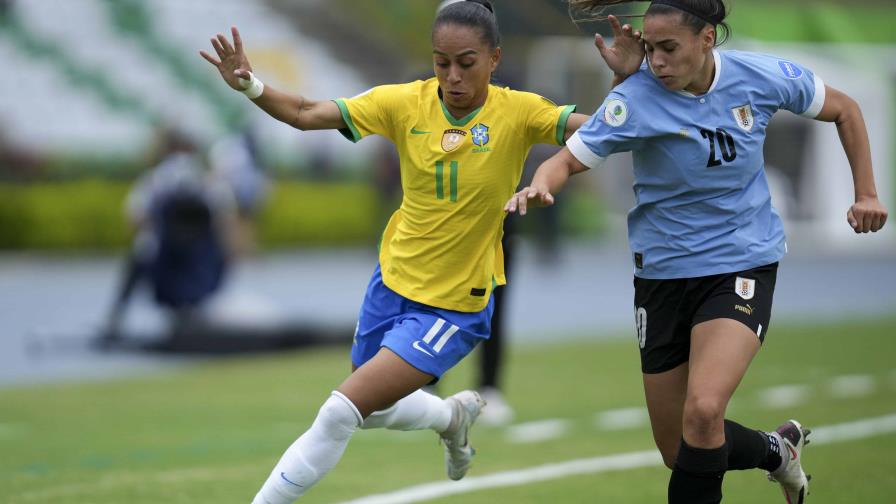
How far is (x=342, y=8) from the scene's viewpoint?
35.7 metres

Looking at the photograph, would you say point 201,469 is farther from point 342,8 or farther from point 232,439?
point 342,8

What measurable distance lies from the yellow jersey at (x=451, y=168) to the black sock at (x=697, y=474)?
118cm

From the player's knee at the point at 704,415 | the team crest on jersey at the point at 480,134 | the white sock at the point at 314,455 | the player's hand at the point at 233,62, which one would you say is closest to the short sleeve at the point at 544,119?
the team crest on jersey at the point at 480,134

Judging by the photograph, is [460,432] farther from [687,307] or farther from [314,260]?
[314,260]

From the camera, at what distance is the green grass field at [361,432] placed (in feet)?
22.2

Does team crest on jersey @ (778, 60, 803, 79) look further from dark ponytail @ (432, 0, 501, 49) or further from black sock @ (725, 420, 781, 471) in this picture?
black sock @ (725, 420, 781, 471)

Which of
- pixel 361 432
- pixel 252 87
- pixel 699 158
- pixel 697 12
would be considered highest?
pixel 697 12

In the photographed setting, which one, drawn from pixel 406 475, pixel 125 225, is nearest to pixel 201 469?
pixel 406 475

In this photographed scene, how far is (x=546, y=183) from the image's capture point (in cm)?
481

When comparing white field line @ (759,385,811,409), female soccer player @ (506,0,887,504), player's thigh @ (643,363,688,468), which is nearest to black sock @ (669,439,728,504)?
female soccer player @ (506,0,887,504)

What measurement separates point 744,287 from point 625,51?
1.10 meters

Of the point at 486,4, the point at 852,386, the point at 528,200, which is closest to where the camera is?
the point at 528,200

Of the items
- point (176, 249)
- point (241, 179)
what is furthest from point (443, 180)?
point (241, 179)

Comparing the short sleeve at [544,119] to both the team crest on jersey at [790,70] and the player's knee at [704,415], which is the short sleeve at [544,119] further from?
the player's knee at [704,415]
